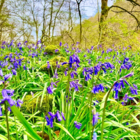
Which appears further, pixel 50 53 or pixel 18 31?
pixel 18 31

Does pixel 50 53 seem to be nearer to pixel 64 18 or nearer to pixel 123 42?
pixel 123 42

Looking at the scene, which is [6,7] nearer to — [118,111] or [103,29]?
[103,29]

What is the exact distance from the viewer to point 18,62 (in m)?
3.19

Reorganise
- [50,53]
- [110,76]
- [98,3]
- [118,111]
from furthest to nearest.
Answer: [98,3] < [50,53] < [110,76] < [118,111]

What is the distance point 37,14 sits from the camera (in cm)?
1529

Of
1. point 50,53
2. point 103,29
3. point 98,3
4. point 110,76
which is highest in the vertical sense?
point 98,3

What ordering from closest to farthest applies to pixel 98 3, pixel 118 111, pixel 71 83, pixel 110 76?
1. pixel 71 83
2. pixel 118 111
3. pixel 110 76
4. pixel 98 3

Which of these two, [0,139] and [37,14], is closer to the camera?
[0,139]

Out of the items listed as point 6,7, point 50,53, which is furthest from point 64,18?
point 50,53

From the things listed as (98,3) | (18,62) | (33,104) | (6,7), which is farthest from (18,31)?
(33,104)

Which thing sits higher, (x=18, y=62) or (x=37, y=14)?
(x=37, y=14)

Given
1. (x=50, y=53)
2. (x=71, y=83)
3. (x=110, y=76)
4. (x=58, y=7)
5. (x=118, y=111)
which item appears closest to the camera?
(x=71, y=83)

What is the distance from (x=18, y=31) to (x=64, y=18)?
215 inches

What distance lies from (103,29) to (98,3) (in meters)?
3.50
